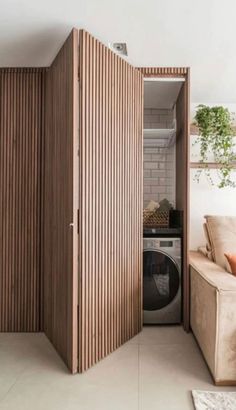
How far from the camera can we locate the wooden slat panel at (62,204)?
2.12 metres

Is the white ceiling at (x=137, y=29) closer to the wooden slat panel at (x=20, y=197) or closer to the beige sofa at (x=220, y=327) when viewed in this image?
the wooden slat panel at (x=20, y=197)

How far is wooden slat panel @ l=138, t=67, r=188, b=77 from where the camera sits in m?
2.79

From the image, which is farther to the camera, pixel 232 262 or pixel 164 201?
pixel 164 201

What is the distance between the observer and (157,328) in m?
2.88

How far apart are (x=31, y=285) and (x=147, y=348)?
120cm

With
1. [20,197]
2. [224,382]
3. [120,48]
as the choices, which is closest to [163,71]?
[120,48]

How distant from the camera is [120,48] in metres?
2.43

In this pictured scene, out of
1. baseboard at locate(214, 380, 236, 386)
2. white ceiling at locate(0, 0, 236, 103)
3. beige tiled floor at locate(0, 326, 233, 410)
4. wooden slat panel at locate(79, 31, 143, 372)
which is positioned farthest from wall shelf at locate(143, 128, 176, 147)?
baseboard at locate(214, 380, 236, 386)

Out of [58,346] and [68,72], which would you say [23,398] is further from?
[68,72]

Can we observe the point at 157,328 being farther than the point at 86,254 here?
Yes

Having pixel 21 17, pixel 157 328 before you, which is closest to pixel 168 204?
pixel 157 328

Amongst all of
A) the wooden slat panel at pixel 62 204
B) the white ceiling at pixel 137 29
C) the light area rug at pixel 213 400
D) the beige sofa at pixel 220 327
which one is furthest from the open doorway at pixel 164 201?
the light area rug at pixel 213 400

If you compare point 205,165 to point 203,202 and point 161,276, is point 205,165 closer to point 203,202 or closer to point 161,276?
point 203,202

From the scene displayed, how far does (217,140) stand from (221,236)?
1076 mm
